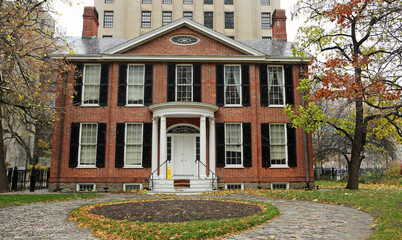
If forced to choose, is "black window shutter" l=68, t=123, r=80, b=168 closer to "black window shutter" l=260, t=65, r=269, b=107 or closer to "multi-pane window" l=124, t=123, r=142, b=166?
"multi-pane window" l=124, t=123, r=142, b=166

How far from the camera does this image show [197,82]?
1714 centimetres

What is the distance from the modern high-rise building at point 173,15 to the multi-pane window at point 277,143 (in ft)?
Answer: 65.4

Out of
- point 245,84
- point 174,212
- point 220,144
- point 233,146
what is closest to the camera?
point 174,212

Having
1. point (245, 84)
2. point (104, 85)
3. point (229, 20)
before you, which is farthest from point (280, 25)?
point (229, 20)

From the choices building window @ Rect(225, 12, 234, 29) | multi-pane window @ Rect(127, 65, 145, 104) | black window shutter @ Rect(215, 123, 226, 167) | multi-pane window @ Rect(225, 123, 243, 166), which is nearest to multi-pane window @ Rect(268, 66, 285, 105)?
multi-pane window @ Rect(225, 123, 243, 166)

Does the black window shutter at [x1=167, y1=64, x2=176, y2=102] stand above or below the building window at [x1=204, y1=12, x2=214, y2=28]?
below

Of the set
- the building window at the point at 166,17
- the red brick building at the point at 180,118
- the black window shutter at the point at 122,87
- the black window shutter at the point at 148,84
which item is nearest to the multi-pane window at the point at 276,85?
the red brick building at the point at 180,118

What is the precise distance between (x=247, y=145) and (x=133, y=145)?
590cm

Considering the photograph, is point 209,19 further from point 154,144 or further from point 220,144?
point 154,144

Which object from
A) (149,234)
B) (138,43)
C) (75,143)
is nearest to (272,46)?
(138,43)

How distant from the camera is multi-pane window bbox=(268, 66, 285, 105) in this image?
687 inches

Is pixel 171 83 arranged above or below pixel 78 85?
above

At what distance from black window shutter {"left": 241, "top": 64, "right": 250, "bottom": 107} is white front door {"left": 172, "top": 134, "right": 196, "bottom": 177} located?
338 cm

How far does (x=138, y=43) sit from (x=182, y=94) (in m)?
3.61
